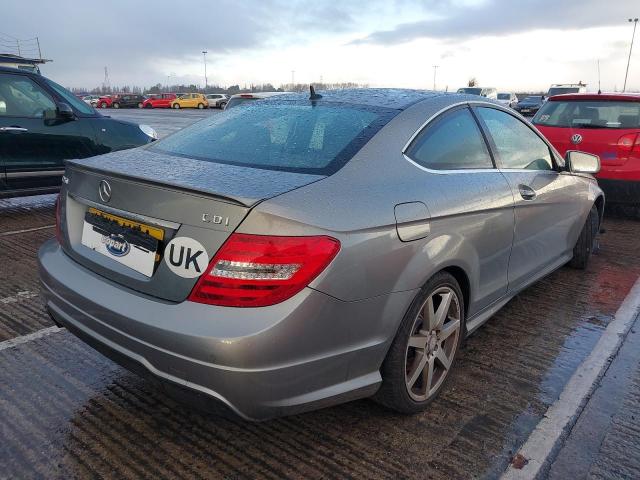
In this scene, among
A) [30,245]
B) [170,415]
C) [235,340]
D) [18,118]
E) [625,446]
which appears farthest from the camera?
[18,118]

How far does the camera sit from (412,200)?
2.32 metres

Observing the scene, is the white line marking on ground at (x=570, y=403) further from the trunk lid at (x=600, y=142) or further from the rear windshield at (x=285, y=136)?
the trunk lid at (x=600, y=142)

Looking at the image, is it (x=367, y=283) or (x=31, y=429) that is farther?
(x=31, y=429)

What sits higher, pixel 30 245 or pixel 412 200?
pixel 412 200

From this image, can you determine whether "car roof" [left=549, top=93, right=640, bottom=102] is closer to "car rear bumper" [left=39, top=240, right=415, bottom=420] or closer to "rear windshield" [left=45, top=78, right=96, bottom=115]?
"car rear bumper" [left=39, top=240, right=415, bottom=420]

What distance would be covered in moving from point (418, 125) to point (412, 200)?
0.51 m

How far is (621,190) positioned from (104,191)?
602 centimetres

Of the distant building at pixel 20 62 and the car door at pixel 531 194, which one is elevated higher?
the distant building at pixel 20 62

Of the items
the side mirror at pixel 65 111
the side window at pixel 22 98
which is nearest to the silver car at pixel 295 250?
the side mirror at pixel 65 111

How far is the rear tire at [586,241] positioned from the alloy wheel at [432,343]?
2374 mm

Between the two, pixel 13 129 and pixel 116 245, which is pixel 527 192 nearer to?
pixel 116 245

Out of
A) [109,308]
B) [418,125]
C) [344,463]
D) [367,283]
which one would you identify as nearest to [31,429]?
[109,308]

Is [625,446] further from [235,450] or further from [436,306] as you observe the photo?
[235,450]

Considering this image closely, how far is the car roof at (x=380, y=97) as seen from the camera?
9.24 ft
